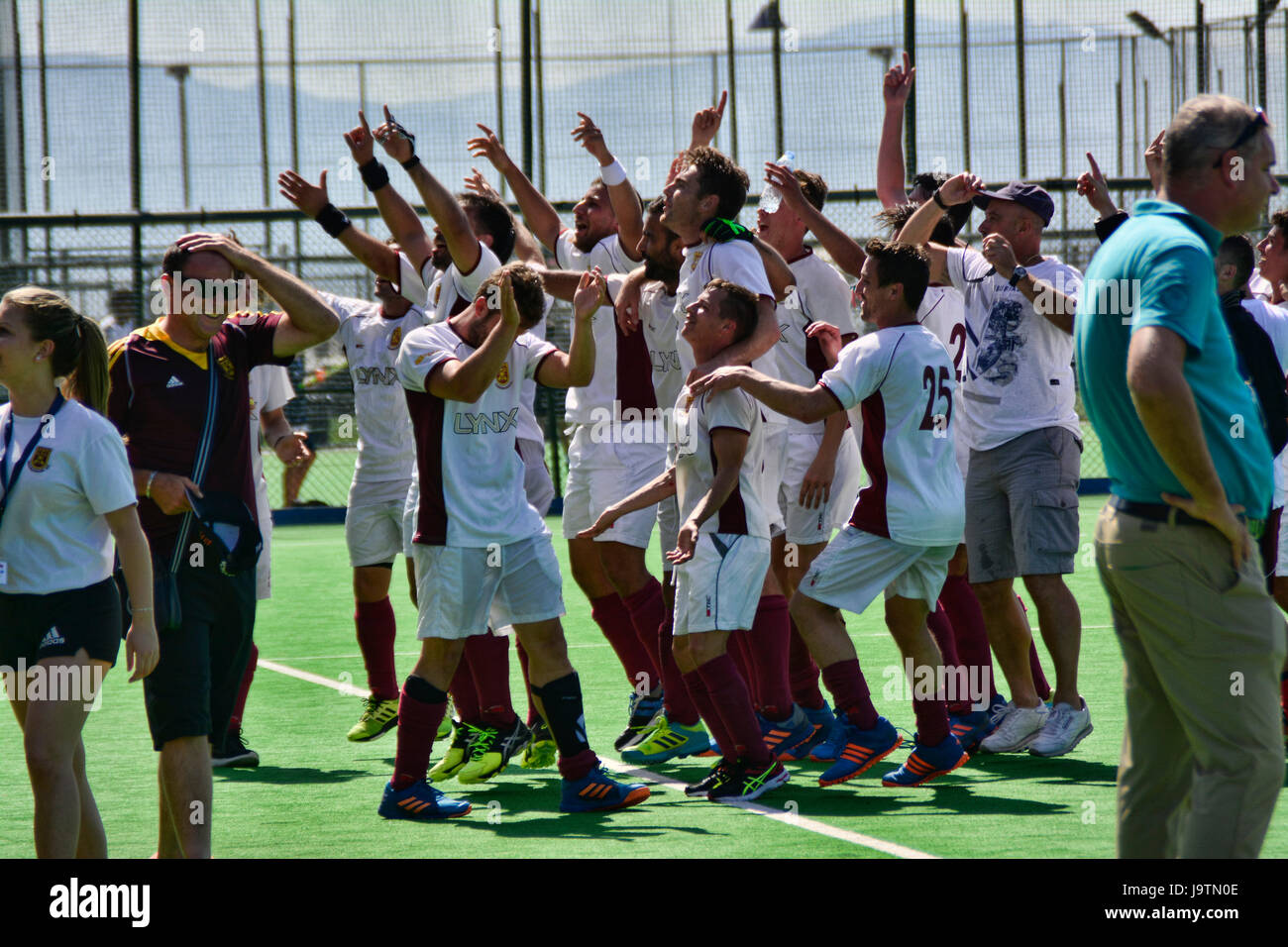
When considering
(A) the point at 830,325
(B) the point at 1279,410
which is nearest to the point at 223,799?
(A) the point at 830,325

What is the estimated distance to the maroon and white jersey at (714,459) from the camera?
5.59 metres

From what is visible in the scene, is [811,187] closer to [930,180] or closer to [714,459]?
[930,180]

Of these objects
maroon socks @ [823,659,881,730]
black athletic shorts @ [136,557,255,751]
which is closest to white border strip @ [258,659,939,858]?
maroon socks @ [823,659,881,730]

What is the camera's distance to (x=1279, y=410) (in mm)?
5812

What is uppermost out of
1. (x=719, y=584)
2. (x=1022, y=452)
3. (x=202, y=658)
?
(x=1022, y=452)

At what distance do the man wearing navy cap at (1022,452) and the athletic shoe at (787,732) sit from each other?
83 cm

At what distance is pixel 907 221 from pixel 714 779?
265 cm

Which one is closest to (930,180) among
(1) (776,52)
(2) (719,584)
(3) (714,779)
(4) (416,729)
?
(2) (719,584)

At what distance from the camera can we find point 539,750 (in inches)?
257

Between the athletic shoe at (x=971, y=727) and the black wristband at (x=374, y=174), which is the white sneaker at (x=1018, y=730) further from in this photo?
the black wristband at (x=374, y=174)

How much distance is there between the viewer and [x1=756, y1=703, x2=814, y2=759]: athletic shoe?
6.30 meters

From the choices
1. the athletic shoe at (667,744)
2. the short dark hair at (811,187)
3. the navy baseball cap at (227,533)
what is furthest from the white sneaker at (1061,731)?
the navy baseball cap at (227,533)

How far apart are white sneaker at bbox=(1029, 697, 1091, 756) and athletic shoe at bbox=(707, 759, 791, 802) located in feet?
4.39
